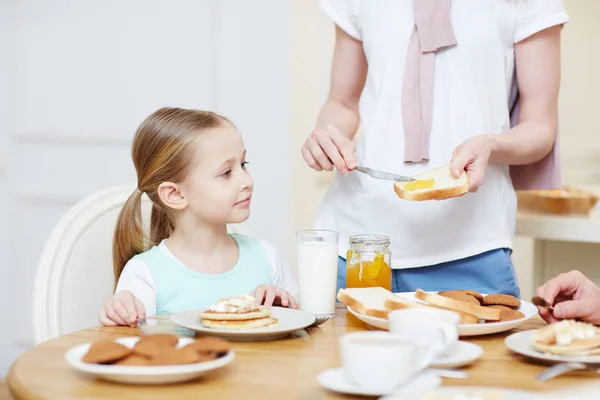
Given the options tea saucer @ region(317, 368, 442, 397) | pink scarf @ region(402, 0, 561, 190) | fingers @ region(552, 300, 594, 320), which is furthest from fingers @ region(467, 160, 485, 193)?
tea saucer @ region(317, 368, 442, 397)

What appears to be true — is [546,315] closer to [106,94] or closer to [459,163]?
[459,163]

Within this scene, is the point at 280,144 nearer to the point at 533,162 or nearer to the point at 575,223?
the point at 575,223

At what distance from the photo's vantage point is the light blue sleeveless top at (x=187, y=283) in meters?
1.65

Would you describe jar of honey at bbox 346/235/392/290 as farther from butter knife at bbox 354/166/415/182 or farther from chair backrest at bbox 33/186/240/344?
chair backrest at bbox 33/186/240/344

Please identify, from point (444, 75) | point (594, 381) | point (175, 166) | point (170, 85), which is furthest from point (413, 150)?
point (170, 85)

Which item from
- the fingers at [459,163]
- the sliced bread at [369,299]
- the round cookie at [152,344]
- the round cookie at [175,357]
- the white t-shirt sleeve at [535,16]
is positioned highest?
the white t-shirt sleeve at [535,16]

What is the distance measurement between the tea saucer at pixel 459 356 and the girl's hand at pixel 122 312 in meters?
0.54

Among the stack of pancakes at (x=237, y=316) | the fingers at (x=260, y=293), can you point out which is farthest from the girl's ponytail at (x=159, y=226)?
the stack of pancakes at (x=237, y=316)

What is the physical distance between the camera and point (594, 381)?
1.07m

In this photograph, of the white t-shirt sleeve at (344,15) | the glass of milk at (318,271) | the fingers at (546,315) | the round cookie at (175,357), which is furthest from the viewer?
the white t-shirt sleeve at (344,15)

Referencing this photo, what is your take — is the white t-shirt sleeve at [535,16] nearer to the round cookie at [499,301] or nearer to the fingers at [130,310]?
the round cookie at [499,301]

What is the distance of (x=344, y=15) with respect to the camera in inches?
77.2

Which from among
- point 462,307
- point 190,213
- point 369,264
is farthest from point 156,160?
point 462,307

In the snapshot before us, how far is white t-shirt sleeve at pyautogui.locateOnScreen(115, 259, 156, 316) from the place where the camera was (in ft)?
5.30
